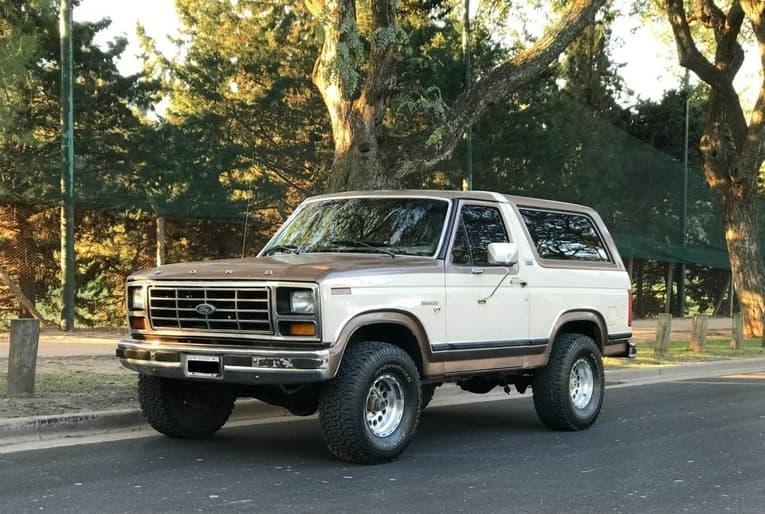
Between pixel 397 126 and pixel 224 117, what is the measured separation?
15.6 ft

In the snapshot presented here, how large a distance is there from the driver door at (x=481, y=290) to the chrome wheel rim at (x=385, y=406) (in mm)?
676

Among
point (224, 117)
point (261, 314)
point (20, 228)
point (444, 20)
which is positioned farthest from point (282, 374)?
point (444, 20)

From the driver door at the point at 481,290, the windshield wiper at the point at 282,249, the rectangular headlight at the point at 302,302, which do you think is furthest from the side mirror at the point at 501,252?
the rectangular headlight at the point at 302,302

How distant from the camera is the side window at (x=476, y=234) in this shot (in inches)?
302

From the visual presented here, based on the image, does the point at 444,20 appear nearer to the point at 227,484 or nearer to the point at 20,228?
the point at 20,228

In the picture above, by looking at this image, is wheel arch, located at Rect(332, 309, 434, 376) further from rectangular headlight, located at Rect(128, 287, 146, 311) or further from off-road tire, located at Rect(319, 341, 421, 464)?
rectangular headlight, located at Rect(128, 287, 146, 311)

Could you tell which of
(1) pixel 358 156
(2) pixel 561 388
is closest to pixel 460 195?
(2) pixel 561 388

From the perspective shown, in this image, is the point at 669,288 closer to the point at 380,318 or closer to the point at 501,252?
the point at 501,252

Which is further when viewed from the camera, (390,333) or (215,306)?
(390,333)

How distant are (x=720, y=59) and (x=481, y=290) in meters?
15.9

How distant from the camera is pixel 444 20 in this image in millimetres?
24047

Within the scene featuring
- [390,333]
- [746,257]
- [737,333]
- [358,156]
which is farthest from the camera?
[746,257]

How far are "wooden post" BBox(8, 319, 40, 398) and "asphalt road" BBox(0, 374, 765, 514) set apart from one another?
63.8 inches

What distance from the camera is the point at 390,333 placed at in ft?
23.5
